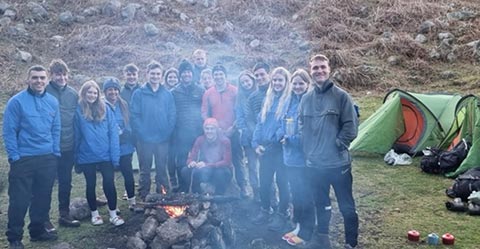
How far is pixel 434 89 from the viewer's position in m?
14.0

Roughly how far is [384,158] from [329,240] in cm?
389

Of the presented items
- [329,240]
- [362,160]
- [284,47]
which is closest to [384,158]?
[362,160]

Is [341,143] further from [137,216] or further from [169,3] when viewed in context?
[169,3]

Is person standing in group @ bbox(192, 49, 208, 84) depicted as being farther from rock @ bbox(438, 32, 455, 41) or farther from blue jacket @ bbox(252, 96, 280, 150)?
rock @ bbox(438, 32, 455, 41)

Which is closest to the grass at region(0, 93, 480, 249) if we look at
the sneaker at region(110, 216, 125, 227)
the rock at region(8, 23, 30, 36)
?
the sneaker at region(110, 216, 125, 227)

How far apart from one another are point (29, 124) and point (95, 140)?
0.76m

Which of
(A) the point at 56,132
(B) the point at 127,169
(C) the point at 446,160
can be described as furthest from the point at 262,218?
(C) the point at 446,160

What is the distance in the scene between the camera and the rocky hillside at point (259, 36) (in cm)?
1445

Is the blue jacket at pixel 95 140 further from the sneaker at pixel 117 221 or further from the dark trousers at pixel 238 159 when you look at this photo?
the dark trousers at pixel 238 159

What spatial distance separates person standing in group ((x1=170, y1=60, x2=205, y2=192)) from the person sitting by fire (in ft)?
0.71

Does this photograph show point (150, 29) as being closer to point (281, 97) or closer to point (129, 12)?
point (129, 12)

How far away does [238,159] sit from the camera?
661 centimetres

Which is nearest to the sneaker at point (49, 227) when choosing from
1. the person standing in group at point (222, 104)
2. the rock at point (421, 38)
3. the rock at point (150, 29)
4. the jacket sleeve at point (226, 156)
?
the jacket sleeve at point (226, 156)

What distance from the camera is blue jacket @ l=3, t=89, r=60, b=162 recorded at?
4.83 m
